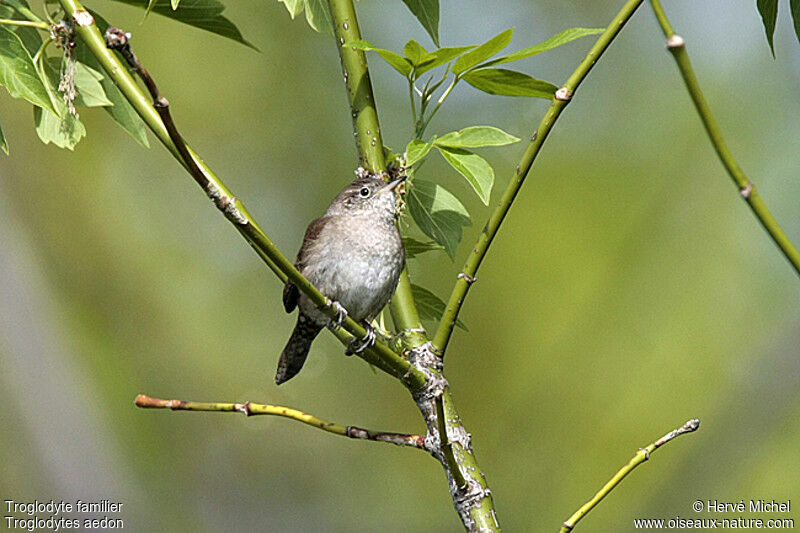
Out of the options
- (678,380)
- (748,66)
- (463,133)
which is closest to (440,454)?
(463,133)

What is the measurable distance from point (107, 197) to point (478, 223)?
1378 mm

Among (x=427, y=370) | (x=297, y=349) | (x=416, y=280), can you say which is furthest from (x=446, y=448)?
(x=416, y=280)

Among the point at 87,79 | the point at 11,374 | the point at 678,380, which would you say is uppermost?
the point at 678,380

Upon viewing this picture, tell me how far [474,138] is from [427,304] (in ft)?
0.76

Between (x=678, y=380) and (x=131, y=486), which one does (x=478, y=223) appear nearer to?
(x=678, y=380)

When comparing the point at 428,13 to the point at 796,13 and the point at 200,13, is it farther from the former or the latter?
the point at 796,13

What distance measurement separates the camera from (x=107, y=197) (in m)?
2.84

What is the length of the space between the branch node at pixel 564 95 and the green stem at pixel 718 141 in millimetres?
232

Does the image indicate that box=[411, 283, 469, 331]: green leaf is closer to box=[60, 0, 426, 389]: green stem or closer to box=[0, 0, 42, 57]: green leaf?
box=[60, 0, 426, 389]: green stem

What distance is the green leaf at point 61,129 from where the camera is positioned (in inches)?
29.8

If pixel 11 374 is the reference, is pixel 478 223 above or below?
above

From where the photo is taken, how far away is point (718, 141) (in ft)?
1.32

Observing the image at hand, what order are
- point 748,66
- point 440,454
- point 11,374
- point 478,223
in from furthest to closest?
1. point 11,374
2. point 748,66
3. point 478,223
4. point 440,454

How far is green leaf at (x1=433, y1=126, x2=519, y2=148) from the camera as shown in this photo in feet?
2.39
